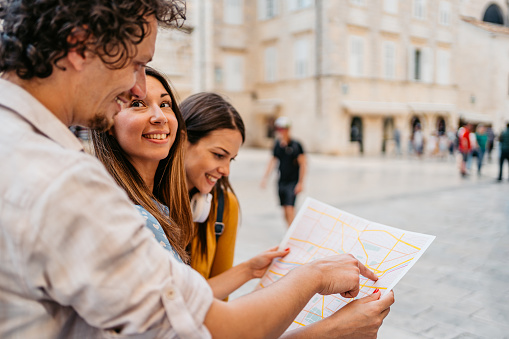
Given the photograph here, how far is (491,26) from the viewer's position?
26.4m

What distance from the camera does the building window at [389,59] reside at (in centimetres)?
2335

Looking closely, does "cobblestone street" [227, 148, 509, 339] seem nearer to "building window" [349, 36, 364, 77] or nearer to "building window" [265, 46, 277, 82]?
"building window" [349, 36, 364, 77]

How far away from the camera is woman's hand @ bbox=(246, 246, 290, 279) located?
1.73 meters

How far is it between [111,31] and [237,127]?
127cm

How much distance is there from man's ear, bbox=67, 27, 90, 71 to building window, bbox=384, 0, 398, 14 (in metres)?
24.1

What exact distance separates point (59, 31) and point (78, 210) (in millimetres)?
326

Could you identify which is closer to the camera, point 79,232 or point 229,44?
point 79,232

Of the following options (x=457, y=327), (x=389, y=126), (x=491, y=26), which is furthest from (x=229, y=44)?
(x=457, y=327)

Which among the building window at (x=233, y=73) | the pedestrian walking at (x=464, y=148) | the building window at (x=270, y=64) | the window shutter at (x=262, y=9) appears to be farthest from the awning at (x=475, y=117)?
the pedestrian walking at (x=464, y=148)

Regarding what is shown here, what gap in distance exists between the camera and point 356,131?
22.5 meters

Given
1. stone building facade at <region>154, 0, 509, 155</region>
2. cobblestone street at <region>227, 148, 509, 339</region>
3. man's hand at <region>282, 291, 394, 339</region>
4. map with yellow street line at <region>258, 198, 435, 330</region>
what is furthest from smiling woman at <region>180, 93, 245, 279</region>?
stone building facade at <region>154, 0, 509, 155</region>

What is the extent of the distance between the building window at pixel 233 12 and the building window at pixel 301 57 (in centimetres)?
379

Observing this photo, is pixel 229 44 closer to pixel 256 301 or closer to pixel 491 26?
pixel 491 26

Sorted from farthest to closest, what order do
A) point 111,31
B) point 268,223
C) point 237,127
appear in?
point 268,223 < point 237,127 < point 111,31
